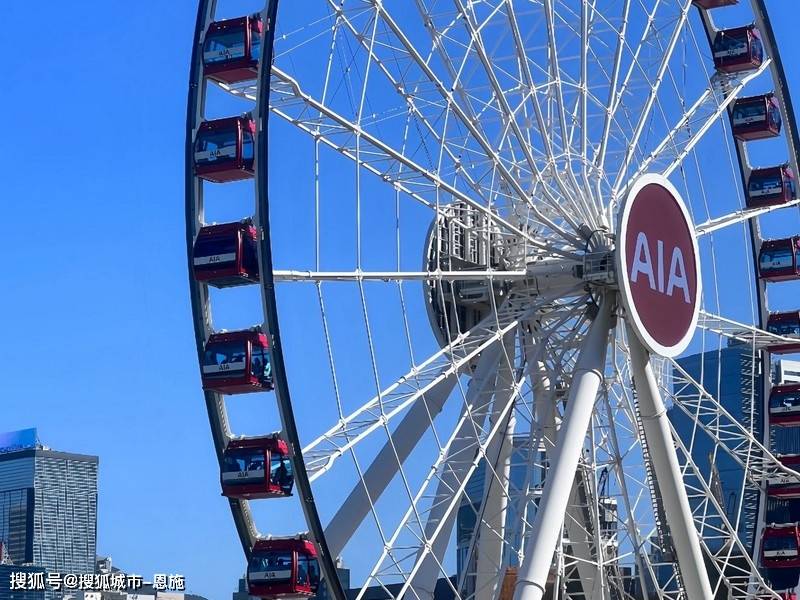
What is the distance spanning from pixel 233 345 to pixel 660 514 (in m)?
15.7

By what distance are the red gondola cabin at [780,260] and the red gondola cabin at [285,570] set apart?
20.6 meters

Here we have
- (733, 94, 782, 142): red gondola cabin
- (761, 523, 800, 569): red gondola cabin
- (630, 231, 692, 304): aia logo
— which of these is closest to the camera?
(630, 231, 692, 304): aia logo

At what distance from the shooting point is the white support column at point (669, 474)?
3316 cm

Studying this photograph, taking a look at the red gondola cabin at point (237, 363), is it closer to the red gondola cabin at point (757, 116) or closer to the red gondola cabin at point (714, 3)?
the red gondola cabin at point (714, 3)

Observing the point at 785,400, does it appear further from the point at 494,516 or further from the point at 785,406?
the point at 494,516

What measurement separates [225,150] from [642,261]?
27.8 ft

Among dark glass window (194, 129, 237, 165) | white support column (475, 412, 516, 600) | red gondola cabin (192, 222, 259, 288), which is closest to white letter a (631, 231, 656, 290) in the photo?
white support column (475, 412, 516, 600)

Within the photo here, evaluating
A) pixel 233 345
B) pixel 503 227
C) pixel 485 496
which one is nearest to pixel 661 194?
pixel 503 227

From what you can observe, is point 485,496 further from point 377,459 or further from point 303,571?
point 303,571

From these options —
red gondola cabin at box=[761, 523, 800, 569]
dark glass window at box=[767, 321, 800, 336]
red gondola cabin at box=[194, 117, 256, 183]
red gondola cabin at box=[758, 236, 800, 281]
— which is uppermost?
red gondola cabin at box=[194, 117, 256, 183]

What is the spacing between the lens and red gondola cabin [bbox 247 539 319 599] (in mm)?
28156

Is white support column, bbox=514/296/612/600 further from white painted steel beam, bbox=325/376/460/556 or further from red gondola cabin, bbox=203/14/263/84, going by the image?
red gondola cabin, bbox=203/14/263/84

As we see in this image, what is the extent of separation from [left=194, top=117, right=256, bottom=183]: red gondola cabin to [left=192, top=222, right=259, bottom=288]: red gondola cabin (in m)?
0.89

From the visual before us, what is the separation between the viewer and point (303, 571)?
28.2 meters
